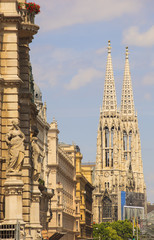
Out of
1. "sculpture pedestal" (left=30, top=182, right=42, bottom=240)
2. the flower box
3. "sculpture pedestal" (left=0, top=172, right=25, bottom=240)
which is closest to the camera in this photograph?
"sculpture pedestal" (left=0, top=172, right=25, bottom=240)

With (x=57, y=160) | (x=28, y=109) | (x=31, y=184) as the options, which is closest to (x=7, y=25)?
(x=28, y=109)

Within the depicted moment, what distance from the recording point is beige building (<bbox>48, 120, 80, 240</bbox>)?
11938cm

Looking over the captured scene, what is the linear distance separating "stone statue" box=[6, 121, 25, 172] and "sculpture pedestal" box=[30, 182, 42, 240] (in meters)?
7.14

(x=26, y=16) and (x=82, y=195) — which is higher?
(x=26, y=16)

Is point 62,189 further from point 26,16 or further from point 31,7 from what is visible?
point 31,7

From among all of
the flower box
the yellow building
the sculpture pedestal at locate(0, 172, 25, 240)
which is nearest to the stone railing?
the flower box

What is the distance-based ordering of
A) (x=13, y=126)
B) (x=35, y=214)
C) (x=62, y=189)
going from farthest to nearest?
(x=62, y=189)
(x=35, y=214)
(x=13, y=126)

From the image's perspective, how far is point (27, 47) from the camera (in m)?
42.3

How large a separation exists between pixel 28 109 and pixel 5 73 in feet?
16.8

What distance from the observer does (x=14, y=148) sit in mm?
35500

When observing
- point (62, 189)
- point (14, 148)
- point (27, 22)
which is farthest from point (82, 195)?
point (14, 148)

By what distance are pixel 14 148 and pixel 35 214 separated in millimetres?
9117

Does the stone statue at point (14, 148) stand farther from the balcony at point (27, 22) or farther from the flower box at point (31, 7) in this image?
the flower box at point (31, 7)

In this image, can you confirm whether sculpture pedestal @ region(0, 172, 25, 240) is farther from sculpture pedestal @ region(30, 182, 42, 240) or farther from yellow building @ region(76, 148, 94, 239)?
yellow building @ region(76, 148, 94, 239)
